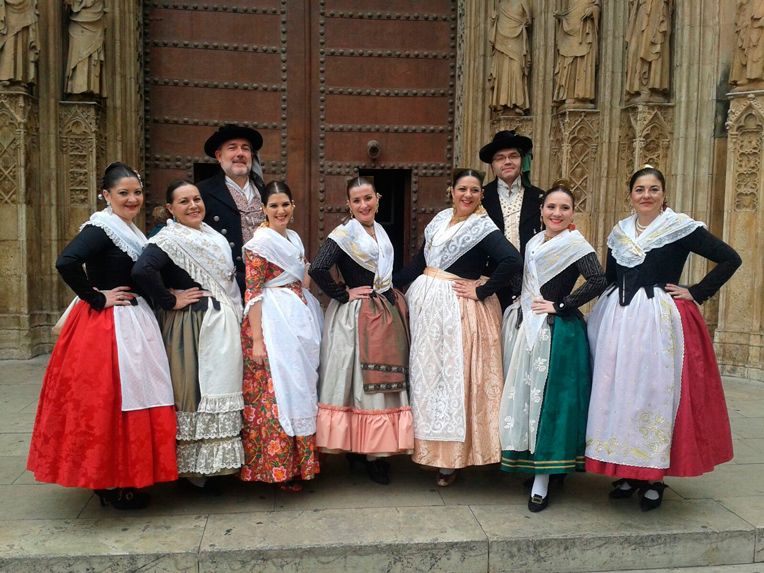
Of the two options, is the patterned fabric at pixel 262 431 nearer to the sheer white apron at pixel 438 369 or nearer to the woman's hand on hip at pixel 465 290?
the sheer white apron at pixel 438 369

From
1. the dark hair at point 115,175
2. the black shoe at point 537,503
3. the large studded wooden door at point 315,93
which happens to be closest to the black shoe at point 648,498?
the black shoe at point 537,503

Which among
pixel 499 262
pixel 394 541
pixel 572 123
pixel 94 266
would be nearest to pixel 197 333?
pixel 94 266

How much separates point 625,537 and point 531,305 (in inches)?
48.0

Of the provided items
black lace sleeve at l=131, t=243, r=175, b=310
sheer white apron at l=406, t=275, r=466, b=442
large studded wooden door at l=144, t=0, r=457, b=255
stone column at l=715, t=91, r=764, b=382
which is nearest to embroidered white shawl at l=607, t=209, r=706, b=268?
sheer white apron at l=406, t=275, r=466, b=442

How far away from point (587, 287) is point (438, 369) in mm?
881

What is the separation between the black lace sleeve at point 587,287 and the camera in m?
3.62

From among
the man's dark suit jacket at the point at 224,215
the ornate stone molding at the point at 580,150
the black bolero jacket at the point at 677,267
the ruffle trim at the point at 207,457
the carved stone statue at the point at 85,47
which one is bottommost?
the ruffle trim at the point at 207,457

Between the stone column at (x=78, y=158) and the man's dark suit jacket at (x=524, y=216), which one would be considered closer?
the man's dark suit jacket at (x=524, y=216)

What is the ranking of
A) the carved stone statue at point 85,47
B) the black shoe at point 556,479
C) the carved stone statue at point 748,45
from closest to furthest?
the black shoe at point 556,479, the carved stone statue at point 748,45, the carved stone statue at point 85,47

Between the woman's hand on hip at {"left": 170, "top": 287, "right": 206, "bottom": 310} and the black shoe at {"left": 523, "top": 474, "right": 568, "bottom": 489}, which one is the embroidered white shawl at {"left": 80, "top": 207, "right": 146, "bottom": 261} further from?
the black shoe at {"left": 523, "top": 474, "right": 568, "bottom": 489}

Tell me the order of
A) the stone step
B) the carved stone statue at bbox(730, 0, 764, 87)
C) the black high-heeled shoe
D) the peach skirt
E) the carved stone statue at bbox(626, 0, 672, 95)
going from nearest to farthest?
1. the stone step
2. the black high-heeled shoe
3. the peach skirt
4. the carved stone statue at bbox(730, 0, 764, 87)
5. the carved stone statue at bbox(626, 0, 672, 95)

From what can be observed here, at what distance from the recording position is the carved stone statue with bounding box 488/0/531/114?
7.31 metres

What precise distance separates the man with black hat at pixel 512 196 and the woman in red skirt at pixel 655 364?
0.68m

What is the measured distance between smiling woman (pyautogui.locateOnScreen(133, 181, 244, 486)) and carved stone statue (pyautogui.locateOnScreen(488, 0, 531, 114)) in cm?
456
